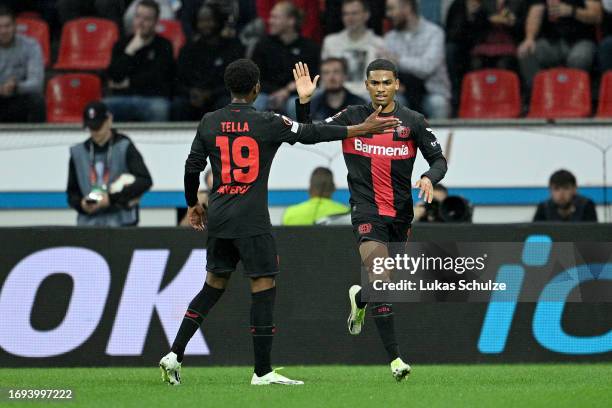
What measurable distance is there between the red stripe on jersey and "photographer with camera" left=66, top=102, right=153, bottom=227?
3.80 m

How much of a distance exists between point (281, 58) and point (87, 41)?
2.55 meters

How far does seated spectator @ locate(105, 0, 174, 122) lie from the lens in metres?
14.6

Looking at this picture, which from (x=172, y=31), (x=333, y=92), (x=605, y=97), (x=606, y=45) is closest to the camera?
(x=333, y=92)

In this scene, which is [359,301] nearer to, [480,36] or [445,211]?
[445,211]

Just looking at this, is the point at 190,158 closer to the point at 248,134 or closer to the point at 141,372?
the point at 248,134

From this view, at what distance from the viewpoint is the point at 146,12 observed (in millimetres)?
14695

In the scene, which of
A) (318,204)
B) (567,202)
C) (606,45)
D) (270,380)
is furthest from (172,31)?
(270,380)

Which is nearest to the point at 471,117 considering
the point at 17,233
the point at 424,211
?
the point at 424,211

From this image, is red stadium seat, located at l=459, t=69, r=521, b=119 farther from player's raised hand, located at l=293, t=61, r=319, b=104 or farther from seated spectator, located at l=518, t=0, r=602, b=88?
player's raised hand, located at l=293, t=61, r=319, b=104

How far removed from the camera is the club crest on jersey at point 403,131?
9.12 meters

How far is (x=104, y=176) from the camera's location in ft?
41.3

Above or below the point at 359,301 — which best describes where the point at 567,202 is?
below

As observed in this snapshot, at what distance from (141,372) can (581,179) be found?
6070 mm

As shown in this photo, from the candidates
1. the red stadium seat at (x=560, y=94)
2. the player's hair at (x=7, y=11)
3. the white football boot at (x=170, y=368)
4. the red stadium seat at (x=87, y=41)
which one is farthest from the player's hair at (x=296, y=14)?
the white football boot at (x=170, y=368)
